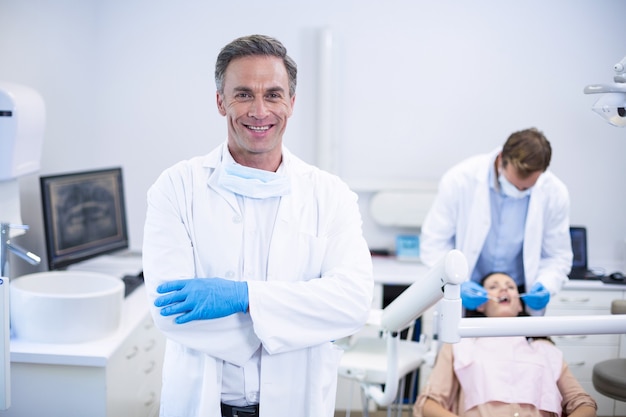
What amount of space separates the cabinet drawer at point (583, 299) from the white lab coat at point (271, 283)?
4.85 ft

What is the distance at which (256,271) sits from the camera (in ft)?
4.58

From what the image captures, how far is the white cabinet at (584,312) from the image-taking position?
230cm

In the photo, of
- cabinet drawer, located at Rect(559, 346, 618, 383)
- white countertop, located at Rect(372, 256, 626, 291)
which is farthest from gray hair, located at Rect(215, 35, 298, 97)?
white countertop, located at Rect(372, 256, 626, 291)

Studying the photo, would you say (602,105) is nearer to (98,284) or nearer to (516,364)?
(516,364)

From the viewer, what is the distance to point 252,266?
4.58 ft

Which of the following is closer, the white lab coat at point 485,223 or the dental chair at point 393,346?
the dental chair at point 393,346

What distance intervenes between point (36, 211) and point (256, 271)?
143cm

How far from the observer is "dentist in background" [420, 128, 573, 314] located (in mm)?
2357

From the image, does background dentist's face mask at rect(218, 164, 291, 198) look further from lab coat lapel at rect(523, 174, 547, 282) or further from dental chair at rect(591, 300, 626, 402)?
lab coat lapel at rect(523, 174, 547, 282)

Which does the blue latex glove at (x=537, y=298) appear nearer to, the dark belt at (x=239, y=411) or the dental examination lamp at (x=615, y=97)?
the dental examination lamp at (x=615, y=97)

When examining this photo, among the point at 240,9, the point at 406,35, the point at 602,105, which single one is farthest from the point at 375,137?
the point at 602,105

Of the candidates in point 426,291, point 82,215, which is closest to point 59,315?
point 82,215

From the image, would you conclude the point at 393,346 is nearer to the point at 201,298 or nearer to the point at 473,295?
the point at 473,295

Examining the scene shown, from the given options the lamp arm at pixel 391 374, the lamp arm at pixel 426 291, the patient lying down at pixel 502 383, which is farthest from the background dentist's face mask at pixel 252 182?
the patient lying down at pixel 502 383
